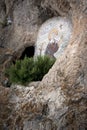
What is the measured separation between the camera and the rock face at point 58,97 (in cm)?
742

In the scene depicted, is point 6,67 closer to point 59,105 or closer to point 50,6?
point 50,6

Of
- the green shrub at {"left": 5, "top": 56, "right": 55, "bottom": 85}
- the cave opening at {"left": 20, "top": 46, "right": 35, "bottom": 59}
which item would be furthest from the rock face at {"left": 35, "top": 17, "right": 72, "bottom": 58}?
the green shrub at {"left": 5, "top": 56, "right": 55, "bottom": 85}

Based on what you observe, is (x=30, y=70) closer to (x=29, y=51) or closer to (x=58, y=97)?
(x=58, y=97)

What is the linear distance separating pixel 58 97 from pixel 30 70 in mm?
1361

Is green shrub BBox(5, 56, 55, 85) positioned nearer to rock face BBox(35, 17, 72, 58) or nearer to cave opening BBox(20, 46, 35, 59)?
rock face BBox(35, 17, 72, 58)

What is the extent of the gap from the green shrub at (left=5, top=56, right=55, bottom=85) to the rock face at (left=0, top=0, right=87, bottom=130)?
0.30 meters

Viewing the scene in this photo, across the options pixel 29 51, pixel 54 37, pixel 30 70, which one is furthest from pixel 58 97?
pixel 29 51

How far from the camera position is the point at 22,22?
10945 millimetres

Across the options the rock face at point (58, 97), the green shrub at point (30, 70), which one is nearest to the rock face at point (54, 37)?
the green shrub at point (30, 70)

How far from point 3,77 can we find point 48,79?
6.47ft

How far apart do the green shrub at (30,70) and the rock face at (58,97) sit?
0.99 ft

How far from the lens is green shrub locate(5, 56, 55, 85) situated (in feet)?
28.5

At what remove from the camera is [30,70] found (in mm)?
8734

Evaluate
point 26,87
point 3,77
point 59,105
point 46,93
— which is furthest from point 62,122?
point 3,77
